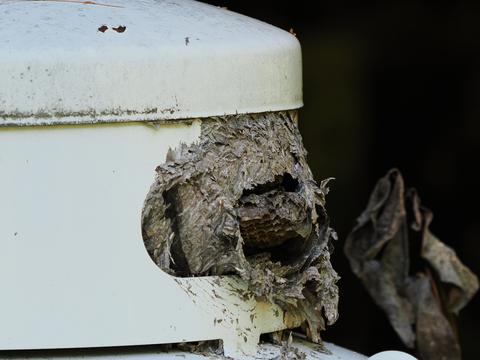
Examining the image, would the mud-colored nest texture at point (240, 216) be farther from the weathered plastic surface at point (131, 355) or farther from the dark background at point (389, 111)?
the dark background at point (389, 111)

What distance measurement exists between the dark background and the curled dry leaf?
7.60 ft

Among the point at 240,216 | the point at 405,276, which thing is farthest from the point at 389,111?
the point at 240,216

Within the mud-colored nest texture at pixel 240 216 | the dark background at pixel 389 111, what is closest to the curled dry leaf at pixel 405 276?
the mud-colored nest texture at pixel 240 216

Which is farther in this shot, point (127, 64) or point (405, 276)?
point (405, 276)

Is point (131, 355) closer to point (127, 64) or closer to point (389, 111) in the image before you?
point (127, 64)

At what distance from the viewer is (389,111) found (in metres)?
4.74

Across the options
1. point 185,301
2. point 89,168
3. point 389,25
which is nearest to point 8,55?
point 89,168

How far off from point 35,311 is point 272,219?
370 millimetres

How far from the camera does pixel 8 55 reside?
1.50 meters

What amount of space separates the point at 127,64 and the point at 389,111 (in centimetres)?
332

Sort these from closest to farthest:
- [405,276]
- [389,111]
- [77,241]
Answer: [77,241] < [405,276] < [389,111]

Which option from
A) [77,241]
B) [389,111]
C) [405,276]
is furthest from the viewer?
[389,111]

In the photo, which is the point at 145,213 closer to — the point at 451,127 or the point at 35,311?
the point at 35,311

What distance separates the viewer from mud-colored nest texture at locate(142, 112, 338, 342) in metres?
1.59
